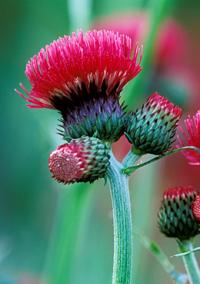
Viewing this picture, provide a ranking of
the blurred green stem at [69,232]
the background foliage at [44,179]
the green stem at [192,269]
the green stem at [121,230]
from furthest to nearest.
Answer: the background foliage at [44,179] → the blurred green stem at [69,232] → the green stem at [192,269] → the green stem at [121,230]

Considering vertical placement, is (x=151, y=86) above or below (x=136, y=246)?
above

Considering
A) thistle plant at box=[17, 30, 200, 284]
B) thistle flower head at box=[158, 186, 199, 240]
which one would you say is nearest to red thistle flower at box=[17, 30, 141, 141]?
thistle plant at box=[17, 30, 200, 284]

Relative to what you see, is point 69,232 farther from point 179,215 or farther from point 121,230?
point 121,230

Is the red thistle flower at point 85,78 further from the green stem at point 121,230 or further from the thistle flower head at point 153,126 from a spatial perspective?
the green stem at point 121,230

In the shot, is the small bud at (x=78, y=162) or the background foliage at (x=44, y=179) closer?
the small bud at (x=78, y=162)

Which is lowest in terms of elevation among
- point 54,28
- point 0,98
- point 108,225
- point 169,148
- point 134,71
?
point 169,148

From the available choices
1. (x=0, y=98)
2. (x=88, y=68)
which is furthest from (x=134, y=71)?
(x=0, y=98)

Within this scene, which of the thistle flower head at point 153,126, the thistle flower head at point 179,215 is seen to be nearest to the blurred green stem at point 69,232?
the thistle flower head at point 179,215

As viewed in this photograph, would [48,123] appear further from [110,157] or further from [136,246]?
[110,157]
